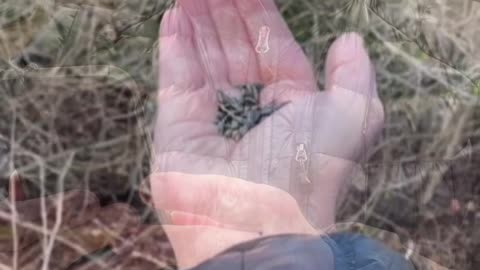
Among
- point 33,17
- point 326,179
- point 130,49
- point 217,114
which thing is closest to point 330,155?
point 326,179

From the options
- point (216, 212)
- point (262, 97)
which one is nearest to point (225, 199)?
point (216, 212)

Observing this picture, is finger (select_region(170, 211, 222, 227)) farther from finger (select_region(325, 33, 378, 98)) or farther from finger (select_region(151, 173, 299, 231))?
finger (select_region(325, 33, 378, 98))

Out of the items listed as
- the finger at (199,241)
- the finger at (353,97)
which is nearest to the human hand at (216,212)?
the finger at (199,241)

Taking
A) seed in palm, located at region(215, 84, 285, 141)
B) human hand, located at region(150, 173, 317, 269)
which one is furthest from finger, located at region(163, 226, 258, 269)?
seed in palm, located at region(215, 84, 285, 141)

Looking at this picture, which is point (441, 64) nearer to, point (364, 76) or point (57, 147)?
point (364, 76)

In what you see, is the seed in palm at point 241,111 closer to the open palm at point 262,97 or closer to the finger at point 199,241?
the open palm at point 262,97
